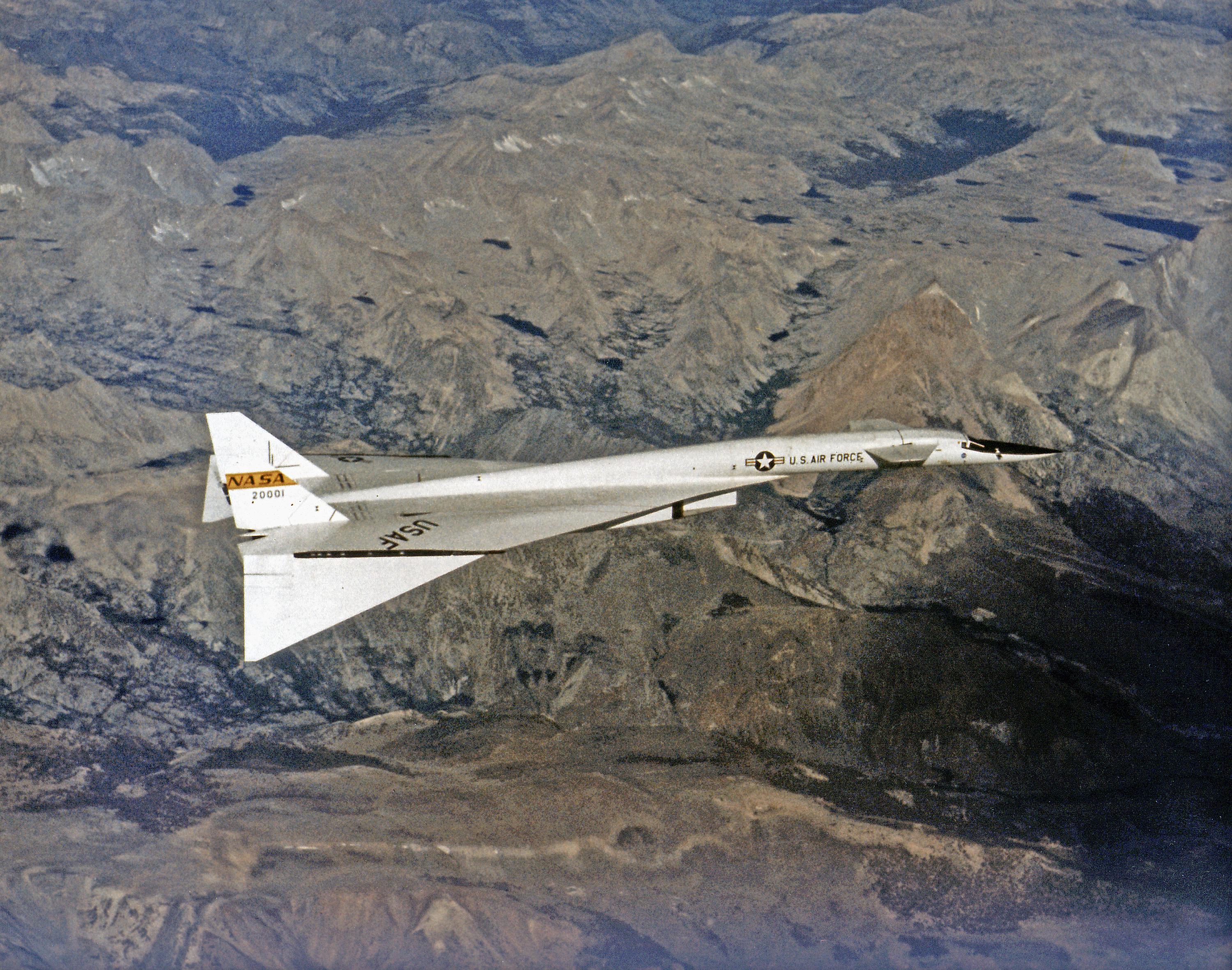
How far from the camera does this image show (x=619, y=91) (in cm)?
8462

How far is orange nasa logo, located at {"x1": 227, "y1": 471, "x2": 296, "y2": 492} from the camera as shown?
30.3 metres

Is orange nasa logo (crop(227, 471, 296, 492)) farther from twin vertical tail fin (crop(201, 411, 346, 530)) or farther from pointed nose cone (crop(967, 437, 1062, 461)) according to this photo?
pointed nose cone (crop(967, 437, 1062, 461))

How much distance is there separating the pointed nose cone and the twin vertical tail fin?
23948mm

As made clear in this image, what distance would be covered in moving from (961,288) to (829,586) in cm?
2661

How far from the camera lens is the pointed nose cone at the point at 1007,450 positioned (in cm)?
3709

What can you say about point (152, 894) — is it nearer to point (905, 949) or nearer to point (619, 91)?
point (905, 949)

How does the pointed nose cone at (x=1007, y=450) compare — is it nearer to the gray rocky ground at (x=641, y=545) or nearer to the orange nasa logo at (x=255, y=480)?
the gray rocky ground at (x=641, y=545)

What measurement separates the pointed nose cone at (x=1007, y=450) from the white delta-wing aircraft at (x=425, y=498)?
6 cm

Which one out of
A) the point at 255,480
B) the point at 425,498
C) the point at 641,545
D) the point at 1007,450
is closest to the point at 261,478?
the point at 255,480

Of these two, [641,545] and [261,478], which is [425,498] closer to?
[261,478]

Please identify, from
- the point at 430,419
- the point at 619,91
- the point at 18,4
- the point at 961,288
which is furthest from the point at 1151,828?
the point at 18,4

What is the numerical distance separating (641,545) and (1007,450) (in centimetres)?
1531

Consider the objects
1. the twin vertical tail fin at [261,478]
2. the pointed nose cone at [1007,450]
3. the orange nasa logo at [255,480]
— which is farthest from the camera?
the pointed nose cone at [1007,450]

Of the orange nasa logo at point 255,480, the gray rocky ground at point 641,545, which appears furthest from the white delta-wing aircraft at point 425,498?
the gray rocky ground at point 641,545
